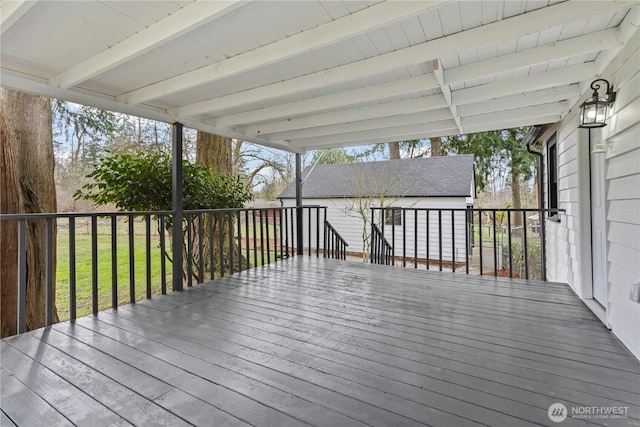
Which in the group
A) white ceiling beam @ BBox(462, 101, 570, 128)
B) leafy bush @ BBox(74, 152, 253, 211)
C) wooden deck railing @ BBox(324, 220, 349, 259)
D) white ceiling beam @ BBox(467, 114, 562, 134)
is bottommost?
wooden deck railing @ BBox(324, 220, 349, 259)

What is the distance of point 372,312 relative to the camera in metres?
2.88

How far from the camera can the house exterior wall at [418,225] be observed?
31.4 ft

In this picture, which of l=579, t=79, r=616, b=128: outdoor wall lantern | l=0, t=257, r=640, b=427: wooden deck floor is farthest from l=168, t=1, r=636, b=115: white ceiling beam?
l=0, t=257, r=640, b=427: wooden deck floor

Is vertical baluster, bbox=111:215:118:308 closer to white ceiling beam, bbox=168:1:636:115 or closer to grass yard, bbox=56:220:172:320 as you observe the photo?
white ceiling beam, bbox=168:1:636:115

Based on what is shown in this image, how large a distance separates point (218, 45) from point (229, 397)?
246cm

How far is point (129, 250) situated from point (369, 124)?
11.4ft

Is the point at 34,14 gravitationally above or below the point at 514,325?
above

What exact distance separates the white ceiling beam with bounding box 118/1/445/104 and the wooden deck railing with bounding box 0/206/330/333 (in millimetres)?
1348

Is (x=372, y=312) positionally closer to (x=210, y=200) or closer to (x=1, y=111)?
(x=210, y=200)

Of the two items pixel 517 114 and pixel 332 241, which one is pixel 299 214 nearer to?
pixel 332 241

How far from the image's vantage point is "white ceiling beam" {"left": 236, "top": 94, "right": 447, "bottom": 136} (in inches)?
144

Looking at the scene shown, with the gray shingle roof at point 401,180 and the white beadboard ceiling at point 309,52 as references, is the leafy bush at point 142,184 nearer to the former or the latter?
the white beadboard ceiling at point 309,52

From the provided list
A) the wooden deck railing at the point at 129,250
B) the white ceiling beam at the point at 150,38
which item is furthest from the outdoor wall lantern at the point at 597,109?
the wooden deck railing at the point at 129,250

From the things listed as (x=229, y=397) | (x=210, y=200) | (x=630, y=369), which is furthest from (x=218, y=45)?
(x=630, y=369)
